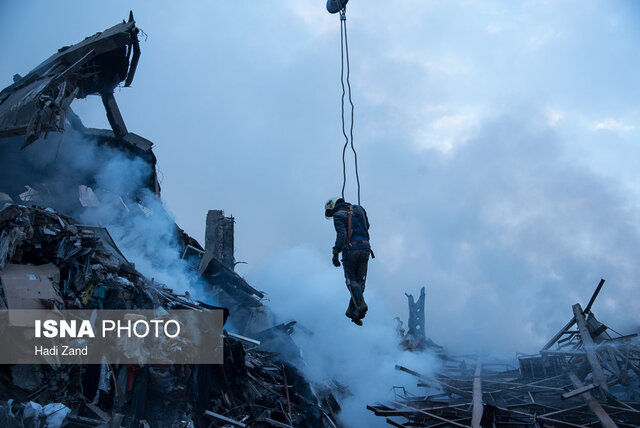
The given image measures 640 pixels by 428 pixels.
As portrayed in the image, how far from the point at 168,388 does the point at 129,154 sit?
917 cm

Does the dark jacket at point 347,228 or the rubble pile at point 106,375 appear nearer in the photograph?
the rubble pile at point 106,375

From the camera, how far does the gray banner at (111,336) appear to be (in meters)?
5.45

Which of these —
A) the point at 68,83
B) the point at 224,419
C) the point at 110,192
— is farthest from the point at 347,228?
the point at 110,192

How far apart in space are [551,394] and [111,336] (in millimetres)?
8449

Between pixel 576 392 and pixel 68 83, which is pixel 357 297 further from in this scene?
pixel 68 83

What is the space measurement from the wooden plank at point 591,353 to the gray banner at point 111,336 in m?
6.74

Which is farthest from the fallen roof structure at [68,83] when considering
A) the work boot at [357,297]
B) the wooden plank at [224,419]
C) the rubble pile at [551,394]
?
the rubble pile at [551,394]

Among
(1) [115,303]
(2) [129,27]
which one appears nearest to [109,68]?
(2) [129,27]

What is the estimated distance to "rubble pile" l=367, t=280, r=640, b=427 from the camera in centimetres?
645

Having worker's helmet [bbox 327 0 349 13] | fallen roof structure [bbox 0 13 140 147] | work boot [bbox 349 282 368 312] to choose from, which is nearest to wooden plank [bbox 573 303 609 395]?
work boot [bbox 349 282 368 312]

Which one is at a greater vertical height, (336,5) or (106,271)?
(336,5)

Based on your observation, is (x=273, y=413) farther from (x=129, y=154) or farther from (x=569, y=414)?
(x=129, y=154)

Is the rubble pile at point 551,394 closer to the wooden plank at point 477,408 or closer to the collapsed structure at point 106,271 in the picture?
the wooden plank at point 477,408

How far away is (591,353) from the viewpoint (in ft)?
28.0
